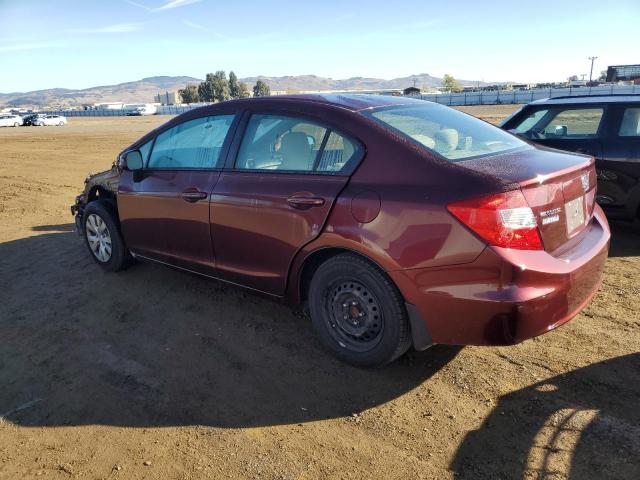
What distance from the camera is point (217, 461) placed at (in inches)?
98.8

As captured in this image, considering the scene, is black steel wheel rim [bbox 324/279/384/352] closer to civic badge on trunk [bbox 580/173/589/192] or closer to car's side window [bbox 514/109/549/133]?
civic badge on trunk [bbox 580/173/589/192]

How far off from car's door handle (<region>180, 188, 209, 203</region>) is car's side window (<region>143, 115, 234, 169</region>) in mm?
210

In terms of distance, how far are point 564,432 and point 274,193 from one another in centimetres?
219

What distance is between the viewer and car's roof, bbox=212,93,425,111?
11.2ft

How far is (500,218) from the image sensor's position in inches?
100

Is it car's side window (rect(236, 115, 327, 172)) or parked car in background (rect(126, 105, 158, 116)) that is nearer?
car's side window (rect(236, 115, 327, 172))

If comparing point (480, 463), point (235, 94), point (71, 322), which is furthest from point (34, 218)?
point (235, 94)

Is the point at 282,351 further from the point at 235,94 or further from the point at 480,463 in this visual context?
the point at 235,94

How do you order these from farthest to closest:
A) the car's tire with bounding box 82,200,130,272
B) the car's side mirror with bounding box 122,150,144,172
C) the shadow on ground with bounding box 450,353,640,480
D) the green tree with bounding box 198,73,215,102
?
the green tree with bounding box 198,73,215,102
the car's tire with bounding box 82,200,130,272
the car's side mirror with bounding box 122,150,144,172
the shadow on ground with bounding box 450,353,640,480

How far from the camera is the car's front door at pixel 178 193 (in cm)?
391

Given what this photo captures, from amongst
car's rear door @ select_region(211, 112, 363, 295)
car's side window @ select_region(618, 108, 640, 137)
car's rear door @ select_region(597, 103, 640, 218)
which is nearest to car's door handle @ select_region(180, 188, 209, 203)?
car's rear door @ select_region(211, 112, 363, 295)

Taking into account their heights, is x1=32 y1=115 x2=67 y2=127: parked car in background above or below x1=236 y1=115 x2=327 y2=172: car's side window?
above

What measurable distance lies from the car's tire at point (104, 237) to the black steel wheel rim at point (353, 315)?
8.70ft

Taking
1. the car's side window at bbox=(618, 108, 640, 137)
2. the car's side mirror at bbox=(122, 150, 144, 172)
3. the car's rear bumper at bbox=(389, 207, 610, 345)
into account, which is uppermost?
the car's side window at bbox=(618, 108, 640, 137)
